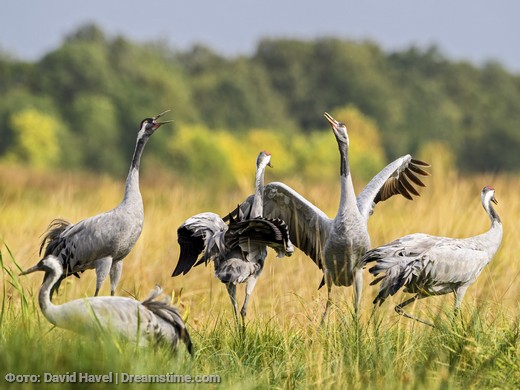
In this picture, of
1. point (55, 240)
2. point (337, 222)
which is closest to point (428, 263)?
point (337, 222)

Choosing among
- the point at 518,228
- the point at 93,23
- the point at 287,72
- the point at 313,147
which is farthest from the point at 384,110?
the point at 518,228

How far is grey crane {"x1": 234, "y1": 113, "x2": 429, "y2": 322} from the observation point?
627cm

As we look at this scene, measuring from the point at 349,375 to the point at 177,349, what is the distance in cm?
84

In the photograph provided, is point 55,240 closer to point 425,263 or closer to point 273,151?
point 425,263

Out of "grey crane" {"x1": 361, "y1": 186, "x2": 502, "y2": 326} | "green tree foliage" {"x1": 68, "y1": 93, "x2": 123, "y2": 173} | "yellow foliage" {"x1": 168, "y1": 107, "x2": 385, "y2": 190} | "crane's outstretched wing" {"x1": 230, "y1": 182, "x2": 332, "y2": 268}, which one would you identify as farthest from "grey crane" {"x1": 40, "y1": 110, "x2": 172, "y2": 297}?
"green tree foliage" {"x1": 68, "y1": 93, "x2": 123, "y2": 173}

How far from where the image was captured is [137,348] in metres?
4.50

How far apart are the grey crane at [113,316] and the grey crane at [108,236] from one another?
4.81 ft

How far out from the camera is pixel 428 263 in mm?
6195

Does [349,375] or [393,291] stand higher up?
[393,291]

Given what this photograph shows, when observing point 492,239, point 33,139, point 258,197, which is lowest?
point 492,239

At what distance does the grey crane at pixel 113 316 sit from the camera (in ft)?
15.2

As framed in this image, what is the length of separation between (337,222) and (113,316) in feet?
6.55

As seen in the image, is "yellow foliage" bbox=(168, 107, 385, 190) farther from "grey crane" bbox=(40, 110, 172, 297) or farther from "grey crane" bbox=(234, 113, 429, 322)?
"grey crane" bbox=(40, 110, 172, 297)

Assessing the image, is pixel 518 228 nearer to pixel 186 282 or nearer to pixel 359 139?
pixel 186 282
